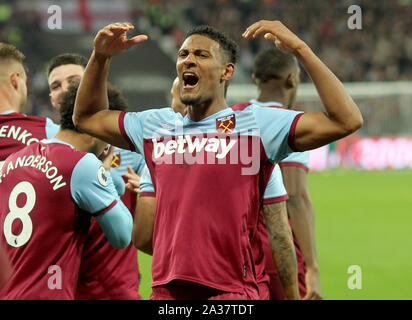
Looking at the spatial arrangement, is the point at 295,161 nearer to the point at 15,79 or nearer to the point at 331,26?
the point at 15,79

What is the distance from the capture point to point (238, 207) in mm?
3160

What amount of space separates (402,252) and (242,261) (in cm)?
779

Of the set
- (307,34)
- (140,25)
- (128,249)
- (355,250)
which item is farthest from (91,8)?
(128,249)

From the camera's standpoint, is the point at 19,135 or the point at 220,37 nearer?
the point at 220,37

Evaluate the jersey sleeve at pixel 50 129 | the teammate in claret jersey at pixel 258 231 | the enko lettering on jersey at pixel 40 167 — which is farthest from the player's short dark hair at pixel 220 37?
the jersey sleeve at pixel 50 129

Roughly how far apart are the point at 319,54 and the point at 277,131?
2592 cm

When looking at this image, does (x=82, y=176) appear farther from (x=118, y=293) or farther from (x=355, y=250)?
(x=355, y=250)

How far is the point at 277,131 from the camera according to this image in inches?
125

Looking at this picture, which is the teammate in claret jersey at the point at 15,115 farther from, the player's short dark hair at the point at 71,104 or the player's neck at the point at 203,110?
the player's neck at the point at 203,110

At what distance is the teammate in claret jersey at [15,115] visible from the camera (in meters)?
4.50

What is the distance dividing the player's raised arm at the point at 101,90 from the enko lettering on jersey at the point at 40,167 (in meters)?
0.26

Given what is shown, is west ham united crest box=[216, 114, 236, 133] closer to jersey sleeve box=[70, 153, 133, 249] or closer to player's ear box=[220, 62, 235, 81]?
player's ear box=[220, 62, 235, 81]

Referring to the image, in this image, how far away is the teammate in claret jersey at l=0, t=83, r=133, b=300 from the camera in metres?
3.45

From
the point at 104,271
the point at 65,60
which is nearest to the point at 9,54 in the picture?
the point at 65,60
